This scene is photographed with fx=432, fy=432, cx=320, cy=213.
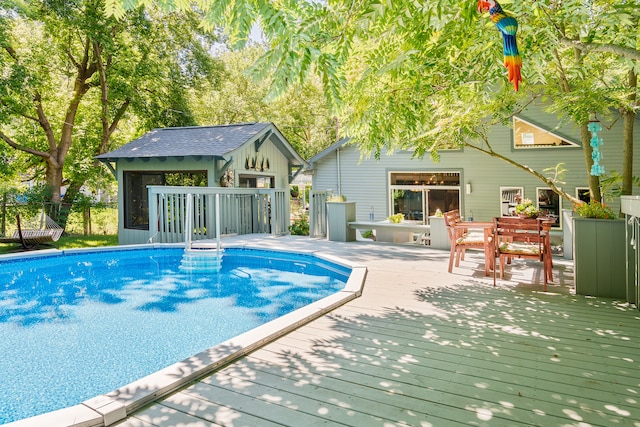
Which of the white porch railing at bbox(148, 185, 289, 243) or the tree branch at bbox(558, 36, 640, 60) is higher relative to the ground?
the tree branch at bbox(558, 36, 640, 60)

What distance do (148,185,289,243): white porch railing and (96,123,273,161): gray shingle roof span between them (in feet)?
3.95

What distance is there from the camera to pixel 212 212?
11.0 m

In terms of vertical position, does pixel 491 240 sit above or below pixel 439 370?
above

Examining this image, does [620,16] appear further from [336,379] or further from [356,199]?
[356,199]

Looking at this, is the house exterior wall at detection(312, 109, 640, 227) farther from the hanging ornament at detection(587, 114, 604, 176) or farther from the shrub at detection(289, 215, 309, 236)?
the hanging ornament at detection(587, 114, 604, 176)

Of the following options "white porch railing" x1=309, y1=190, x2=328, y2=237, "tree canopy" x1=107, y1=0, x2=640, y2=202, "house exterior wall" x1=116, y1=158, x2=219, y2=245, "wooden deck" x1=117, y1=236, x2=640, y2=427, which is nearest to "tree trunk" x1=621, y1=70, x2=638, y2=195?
"tree canopy" x1=107, y1=0, x2=640, y2=202

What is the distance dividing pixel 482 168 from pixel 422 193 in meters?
2.03

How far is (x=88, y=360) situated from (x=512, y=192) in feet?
39.0

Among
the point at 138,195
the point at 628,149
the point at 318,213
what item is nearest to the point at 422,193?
the point at 318,213

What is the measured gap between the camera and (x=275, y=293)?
6488 millimetres

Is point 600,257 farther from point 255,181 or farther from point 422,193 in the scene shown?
point 255,181

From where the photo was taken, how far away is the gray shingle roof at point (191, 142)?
38.4 ft

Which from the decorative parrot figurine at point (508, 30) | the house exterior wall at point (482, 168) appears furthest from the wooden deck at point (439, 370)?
the house exterior wall at point (482, 168)

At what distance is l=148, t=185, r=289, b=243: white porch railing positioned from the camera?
408 inches
